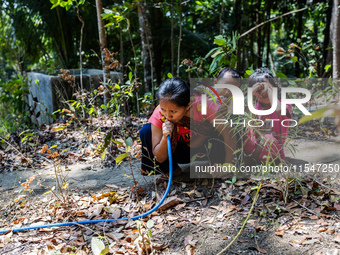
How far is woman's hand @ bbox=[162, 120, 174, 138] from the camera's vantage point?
2.13 metres

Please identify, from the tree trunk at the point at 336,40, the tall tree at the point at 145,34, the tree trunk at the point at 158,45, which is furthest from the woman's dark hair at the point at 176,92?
the tree trunk at the point at 158,45

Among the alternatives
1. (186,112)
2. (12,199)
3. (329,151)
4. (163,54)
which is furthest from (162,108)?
(163,54)

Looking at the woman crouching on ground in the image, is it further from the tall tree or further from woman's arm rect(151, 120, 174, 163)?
the tall tree

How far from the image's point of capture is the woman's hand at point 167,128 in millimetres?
2133

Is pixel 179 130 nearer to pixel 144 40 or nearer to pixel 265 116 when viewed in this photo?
pixel 265 116

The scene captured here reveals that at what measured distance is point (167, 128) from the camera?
2.14 meters

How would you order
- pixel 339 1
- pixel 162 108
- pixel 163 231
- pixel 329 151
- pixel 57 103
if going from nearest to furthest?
pixel 163 231
pixel 162 108
pixel 329 151
pixel 339 1
pixel 57 103

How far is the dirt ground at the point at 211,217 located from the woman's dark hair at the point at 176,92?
634mm

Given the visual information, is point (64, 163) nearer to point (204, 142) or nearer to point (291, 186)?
point (204, 142)

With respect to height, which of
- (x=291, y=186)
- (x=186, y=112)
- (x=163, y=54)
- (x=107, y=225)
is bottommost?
(x=107, y=225)

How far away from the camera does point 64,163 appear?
3098mm

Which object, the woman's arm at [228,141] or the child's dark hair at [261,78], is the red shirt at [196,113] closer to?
the woman's arm at [228,141]

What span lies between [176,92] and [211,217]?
2.72ft

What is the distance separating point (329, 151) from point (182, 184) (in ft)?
4.93
